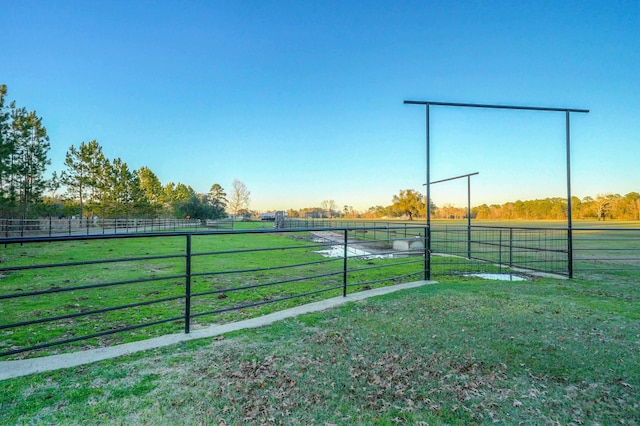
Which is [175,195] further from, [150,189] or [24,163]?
[24,163]

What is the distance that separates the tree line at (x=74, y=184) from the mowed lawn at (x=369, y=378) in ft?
67.6

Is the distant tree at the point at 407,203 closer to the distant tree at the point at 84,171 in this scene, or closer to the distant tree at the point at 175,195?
the distant tree at the point at 175,195

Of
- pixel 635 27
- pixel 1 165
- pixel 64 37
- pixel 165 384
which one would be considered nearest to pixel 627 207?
pixel 635 27

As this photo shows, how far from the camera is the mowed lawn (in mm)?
1502

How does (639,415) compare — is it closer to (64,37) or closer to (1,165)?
(64,37)

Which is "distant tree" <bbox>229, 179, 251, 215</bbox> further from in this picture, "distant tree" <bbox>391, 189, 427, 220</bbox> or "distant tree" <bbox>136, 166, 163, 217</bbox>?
"distant tree" <bbox>391, 189, 427, 220</bbox>

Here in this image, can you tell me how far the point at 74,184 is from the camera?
2766 centimetres

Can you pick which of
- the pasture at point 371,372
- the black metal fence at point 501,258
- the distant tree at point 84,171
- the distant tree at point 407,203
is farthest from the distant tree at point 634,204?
the distant tree at point 84,171

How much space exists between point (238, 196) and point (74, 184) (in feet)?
85.9

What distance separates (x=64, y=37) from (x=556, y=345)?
1348 centimetres

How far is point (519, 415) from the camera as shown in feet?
4.98

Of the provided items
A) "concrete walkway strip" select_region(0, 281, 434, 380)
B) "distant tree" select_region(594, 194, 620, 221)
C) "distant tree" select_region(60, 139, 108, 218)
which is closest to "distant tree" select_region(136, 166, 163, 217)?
"distant tree" select_region(60, 139, 108, 218)

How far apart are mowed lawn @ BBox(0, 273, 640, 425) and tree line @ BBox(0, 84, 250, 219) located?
20598 millimetres

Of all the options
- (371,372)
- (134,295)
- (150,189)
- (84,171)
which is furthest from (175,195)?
(371,372)
